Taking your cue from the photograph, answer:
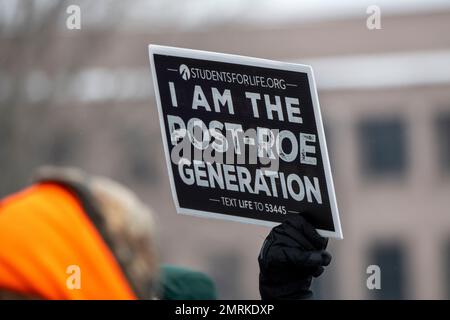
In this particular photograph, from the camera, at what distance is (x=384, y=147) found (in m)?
39.3

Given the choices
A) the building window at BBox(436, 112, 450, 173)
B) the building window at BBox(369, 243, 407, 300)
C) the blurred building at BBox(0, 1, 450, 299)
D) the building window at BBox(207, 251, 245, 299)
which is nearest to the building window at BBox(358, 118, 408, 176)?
the blurred building at BBox(0, 1, 450, 299)

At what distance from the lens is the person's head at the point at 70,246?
2750 millimetres

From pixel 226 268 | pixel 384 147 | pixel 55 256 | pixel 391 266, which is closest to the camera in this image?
pixel 55 256

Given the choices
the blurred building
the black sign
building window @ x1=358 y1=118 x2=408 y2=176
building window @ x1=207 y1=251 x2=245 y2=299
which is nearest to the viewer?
the black sign

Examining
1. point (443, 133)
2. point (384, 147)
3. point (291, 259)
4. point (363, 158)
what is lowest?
point (291, 259)

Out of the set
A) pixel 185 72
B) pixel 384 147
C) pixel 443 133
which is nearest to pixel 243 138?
pixel 185 72

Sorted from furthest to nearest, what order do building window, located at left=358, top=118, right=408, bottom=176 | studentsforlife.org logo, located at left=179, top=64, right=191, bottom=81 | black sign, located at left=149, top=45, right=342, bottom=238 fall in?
1. building window, located at left=358, top=118, right=408, bottom=176
2. studentsforlife.org logo, located at left=179, top=64, right=191, bottom=81
3. black sign, located at left=149, top=45, right=342, bottom=238

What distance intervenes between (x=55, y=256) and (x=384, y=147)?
3697cm

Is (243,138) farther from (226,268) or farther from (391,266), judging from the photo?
(391,266)

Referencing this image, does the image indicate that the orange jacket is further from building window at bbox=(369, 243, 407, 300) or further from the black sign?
building window at bbox=(369, 243, 407, 300)

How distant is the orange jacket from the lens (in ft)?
9.01

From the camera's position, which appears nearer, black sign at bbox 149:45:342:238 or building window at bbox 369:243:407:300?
black sign at bbox 149:45:342:238

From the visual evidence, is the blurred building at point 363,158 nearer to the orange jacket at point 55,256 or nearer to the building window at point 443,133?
the building window at point 443,133

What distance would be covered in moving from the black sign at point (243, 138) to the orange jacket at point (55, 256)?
22 cm
